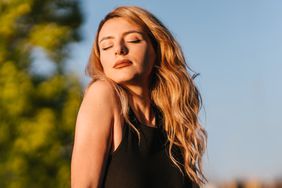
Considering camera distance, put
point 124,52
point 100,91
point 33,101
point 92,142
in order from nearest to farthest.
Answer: point 92,142
point 100,91
point 124,52
point 33,101

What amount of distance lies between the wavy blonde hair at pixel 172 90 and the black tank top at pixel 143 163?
0.13ft

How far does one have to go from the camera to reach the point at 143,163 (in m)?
1.99

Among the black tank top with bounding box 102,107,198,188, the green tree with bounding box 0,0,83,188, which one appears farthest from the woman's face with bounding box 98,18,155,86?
the green tree with bounding box 0,0,83,188

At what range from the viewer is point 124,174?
6.31 feet

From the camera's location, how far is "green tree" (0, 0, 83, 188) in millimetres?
9492

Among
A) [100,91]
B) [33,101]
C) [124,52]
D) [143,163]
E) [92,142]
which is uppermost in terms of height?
[124,52]

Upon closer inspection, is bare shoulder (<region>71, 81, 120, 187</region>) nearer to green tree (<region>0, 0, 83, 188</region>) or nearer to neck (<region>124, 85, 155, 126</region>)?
neck (<region>124, 85, 155, 126</region>)

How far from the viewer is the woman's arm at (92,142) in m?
1.86

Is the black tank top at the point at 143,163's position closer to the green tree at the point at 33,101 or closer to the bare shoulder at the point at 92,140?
the bare shoulder at the point at 92,140

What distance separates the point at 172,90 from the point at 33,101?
7669 millimetres

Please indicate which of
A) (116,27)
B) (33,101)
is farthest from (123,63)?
(33,101)

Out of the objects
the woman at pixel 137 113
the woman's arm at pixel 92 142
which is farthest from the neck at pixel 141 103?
the woman's arm at pixel 92 142

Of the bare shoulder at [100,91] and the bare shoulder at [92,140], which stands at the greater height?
the bare shoulder at [100,91]

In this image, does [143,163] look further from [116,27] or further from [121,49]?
[116,27]
